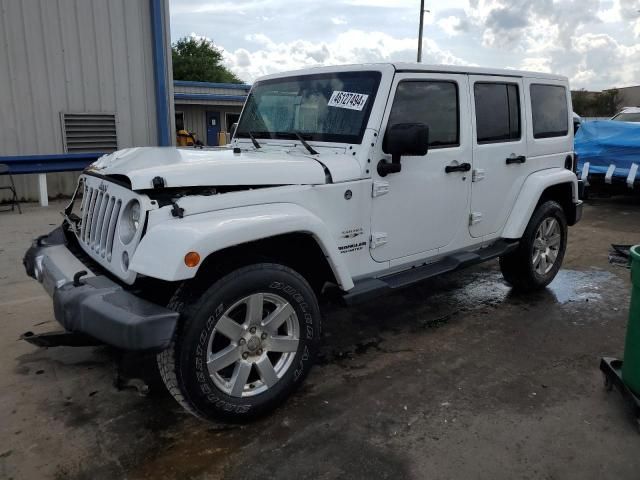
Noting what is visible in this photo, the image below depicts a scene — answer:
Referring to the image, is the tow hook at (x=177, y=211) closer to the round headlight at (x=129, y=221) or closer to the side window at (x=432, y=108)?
the round headlight at (x=129, y=221)

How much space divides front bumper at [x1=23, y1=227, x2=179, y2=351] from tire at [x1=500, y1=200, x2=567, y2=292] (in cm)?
351

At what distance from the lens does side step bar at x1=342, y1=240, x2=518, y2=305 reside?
3.35 metres

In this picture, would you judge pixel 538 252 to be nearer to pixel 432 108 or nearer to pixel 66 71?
pixel 432 108

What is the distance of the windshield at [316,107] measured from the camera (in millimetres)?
3488

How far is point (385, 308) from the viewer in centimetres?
476

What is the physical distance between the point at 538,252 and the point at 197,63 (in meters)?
48.1

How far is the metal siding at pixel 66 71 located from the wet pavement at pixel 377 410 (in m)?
5.63

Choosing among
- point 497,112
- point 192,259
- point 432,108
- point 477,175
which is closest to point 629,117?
point 497,112

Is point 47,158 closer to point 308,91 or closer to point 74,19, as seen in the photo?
point 74,19

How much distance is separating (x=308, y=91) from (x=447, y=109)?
41.7 inches

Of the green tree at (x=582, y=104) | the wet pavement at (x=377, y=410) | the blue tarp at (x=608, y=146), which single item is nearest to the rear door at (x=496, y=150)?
the wet pavement at (x=377, y=410)

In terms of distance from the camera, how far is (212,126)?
76.1ft

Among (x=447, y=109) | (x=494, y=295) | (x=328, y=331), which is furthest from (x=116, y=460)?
(x=494, y=295)

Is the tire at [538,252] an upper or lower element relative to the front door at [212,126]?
lower
